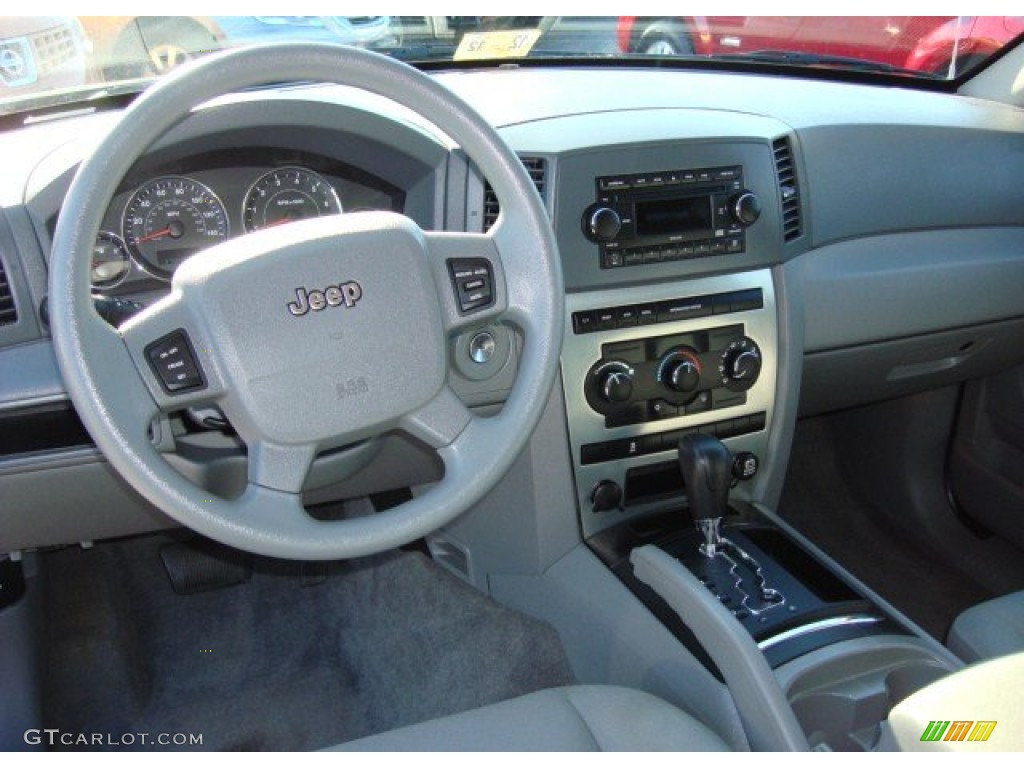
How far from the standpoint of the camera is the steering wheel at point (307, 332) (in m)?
1.12

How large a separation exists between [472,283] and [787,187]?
754mm

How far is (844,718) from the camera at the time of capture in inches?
56.8

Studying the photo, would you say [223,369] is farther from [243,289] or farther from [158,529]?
[158,529]

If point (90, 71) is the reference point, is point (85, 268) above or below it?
below

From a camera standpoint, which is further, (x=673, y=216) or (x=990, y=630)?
(x=673, y=216)

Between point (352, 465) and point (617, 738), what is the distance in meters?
0.57

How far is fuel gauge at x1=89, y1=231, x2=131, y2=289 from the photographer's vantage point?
1.50 m

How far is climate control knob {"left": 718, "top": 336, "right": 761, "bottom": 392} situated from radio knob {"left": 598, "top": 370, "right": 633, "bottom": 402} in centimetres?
19

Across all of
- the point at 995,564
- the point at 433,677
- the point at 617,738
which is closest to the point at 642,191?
the point at 617,738

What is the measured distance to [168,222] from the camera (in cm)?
154

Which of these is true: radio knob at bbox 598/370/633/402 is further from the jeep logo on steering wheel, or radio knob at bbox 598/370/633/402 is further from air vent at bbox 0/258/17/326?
air vent at bbox 0/258/17/326

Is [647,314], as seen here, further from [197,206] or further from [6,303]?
[6,303]

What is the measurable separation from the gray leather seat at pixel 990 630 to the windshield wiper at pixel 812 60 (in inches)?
45.6

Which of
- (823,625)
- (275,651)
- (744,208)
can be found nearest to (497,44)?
(744,208)
